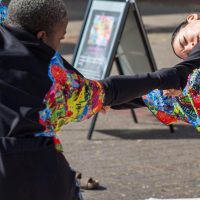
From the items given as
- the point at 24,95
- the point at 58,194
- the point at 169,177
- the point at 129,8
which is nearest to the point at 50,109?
the point at 24,95

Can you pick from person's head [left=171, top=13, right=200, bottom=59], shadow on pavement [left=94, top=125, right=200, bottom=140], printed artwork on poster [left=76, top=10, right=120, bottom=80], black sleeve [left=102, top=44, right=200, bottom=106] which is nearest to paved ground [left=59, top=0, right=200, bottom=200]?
shadow on pavement [left=94, top=125, right=200, bottom=140]

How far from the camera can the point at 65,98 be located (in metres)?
2.91

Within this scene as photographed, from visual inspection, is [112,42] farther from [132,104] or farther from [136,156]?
[132,104]

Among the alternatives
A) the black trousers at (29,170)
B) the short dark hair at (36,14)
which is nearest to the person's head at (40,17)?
the short dark hair at (36,14)

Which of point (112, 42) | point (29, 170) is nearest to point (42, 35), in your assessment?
point (29, 170)

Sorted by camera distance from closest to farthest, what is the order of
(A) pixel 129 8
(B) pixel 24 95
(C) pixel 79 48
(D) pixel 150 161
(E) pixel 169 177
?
1. (B) pixel 24 95
2. (E) pixel 169 177
3. (D) pixel 150 161
4. (A) pixel 129 8
5. (C) pixel 79 48

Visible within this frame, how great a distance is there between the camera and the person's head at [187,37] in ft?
12.6

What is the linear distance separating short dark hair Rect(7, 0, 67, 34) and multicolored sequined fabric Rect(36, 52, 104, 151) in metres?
0.14

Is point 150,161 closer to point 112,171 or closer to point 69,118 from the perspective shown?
point 112,171

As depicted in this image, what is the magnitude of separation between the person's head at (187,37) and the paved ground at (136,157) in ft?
6.35

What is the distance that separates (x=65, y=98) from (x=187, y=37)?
4.02 feet

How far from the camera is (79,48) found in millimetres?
7840

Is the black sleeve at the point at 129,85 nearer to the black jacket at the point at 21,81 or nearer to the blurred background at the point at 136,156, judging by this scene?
the black jacket at the point at 21,81

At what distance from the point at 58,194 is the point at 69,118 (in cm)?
35
